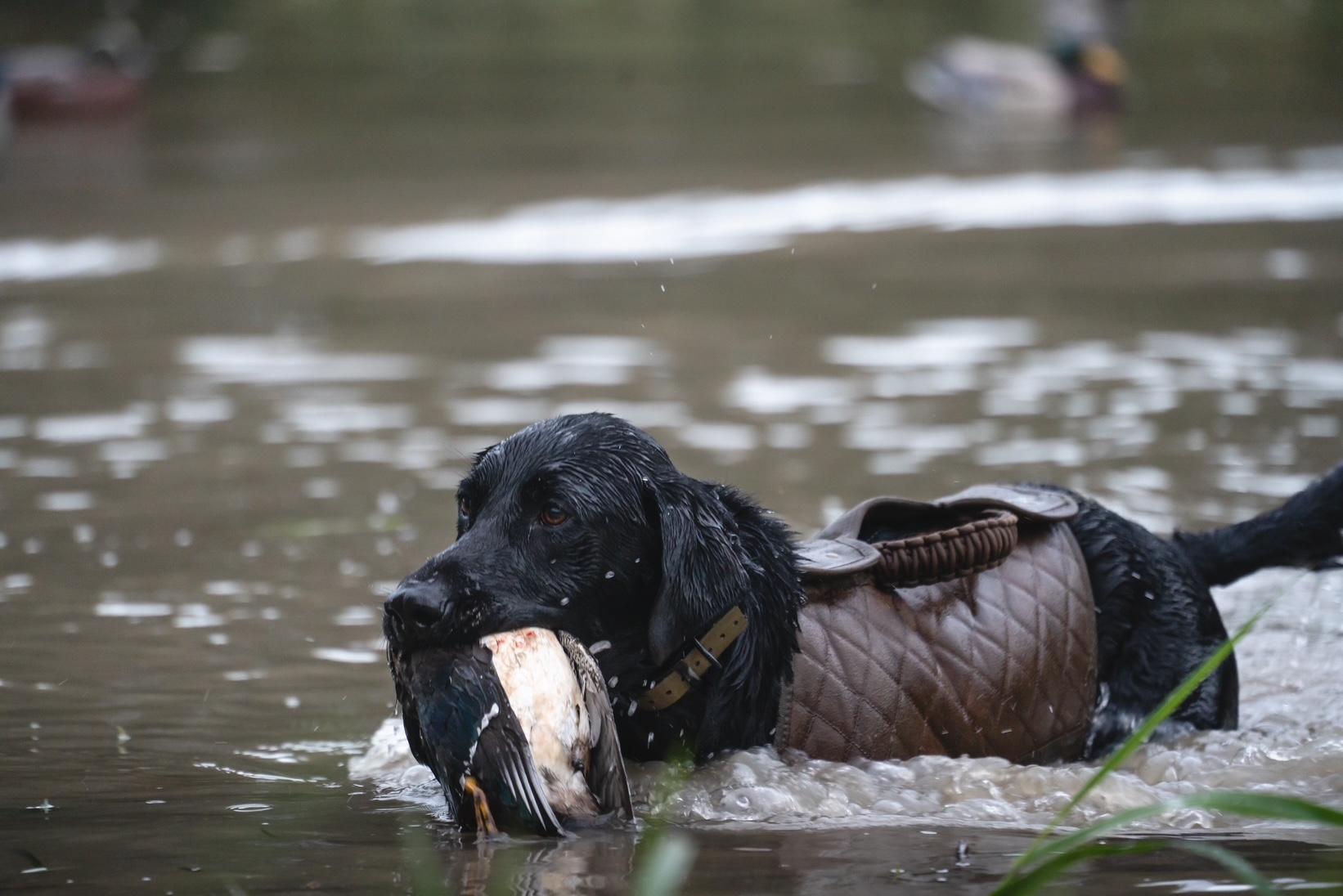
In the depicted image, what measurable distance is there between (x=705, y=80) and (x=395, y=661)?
24.4m

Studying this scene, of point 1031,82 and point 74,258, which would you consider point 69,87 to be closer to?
point 74,258

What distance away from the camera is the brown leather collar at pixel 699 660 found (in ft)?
12.9

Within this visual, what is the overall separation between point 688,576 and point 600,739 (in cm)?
42

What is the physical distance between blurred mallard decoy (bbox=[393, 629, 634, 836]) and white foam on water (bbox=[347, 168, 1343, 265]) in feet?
33.1

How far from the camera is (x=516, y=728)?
3656 millimetres

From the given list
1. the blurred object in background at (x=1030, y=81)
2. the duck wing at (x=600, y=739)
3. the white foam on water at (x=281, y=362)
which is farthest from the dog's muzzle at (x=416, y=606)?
the blurred object in background at (x=1030, y=81)

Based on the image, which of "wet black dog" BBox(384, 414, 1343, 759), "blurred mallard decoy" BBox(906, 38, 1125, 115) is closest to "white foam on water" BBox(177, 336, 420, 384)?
"wet black dog" BBox(384, 414, 1343, 759)

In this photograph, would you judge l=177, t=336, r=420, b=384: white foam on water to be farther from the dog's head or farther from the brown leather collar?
the brown leather collar

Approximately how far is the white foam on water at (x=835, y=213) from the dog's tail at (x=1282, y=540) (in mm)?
9099

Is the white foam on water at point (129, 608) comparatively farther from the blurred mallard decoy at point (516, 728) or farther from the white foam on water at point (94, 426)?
the white foam on water at point (94, 426)

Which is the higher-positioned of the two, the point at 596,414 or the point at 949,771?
the point at 596,414

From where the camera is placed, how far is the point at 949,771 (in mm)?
4223

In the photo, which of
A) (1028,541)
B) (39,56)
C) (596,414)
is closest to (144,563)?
(596,414)

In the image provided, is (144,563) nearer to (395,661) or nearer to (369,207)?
(395,661)
